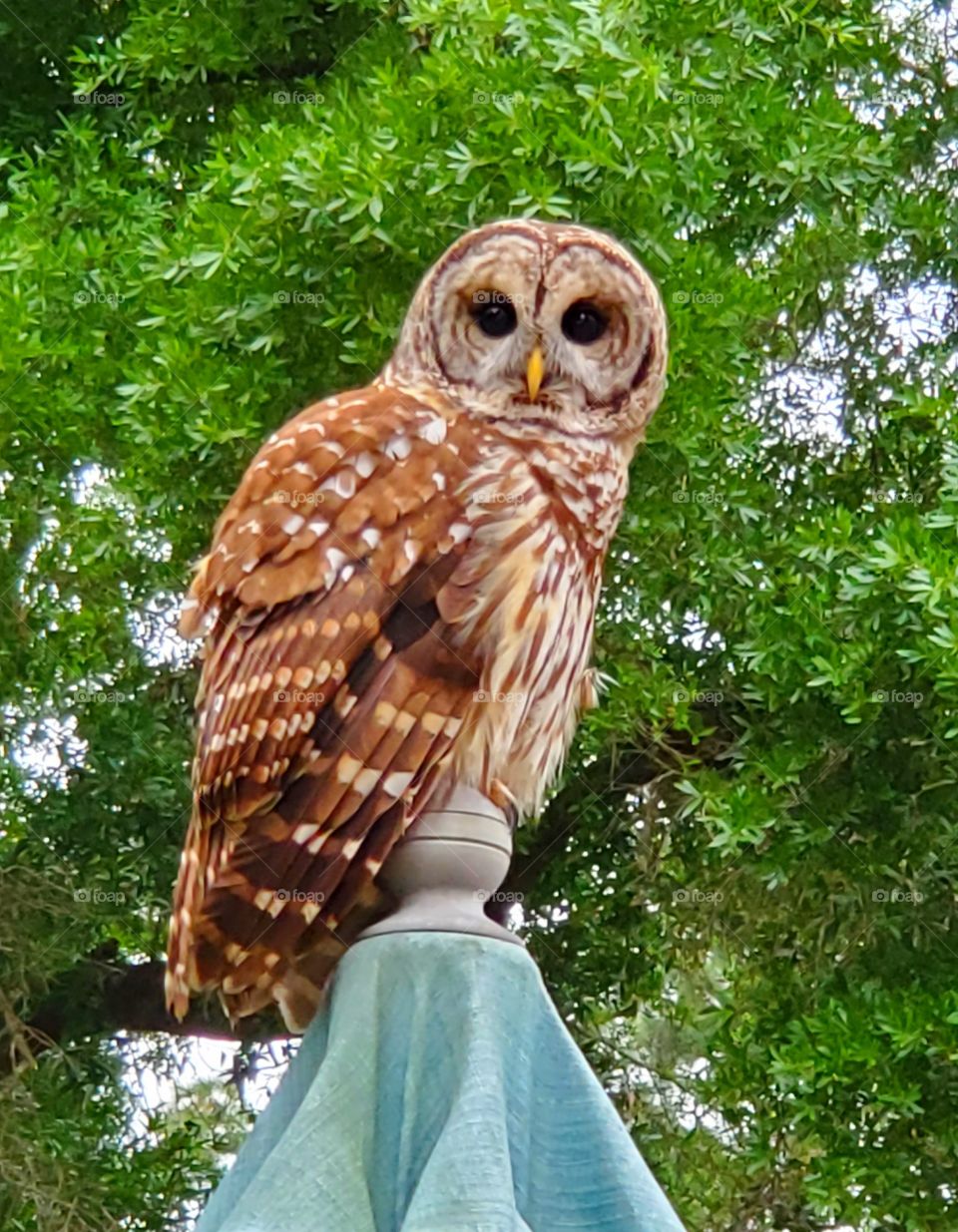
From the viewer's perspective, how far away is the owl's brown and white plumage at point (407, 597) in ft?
9.35

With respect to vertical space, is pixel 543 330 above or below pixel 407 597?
above

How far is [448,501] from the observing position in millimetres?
3020

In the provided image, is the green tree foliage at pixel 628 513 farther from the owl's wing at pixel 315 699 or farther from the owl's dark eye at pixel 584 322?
the owl's wing at pixel 315 699

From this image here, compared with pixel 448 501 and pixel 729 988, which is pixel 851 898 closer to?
pixel 729 988

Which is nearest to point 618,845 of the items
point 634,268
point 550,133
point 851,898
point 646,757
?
point 646,757

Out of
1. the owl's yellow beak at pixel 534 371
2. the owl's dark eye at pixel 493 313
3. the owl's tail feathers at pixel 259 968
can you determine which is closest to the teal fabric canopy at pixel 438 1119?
the owl's tail feathers at pixel 259 968

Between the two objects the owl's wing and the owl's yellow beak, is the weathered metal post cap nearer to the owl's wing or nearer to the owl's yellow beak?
the owl's wing

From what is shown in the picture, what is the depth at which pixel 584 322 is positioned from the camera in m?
3.26

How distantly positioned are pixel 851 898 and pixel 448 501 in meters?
2.52

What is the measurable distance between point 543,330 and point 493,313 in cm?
11

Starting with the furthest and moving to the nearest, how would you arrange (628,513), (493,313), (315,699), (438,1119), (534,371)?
(628,513) → (493,313) → (534,371) → (315,699) → (438,1119)

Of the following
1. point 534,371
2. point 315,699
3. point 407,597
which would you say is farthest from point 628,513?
point 315,699

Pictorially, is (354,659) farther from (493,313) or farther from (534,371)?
(493,313)

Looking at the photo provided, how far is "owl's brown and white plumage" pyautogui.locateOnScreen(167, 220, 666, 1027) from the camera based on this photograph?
2.85 metres
